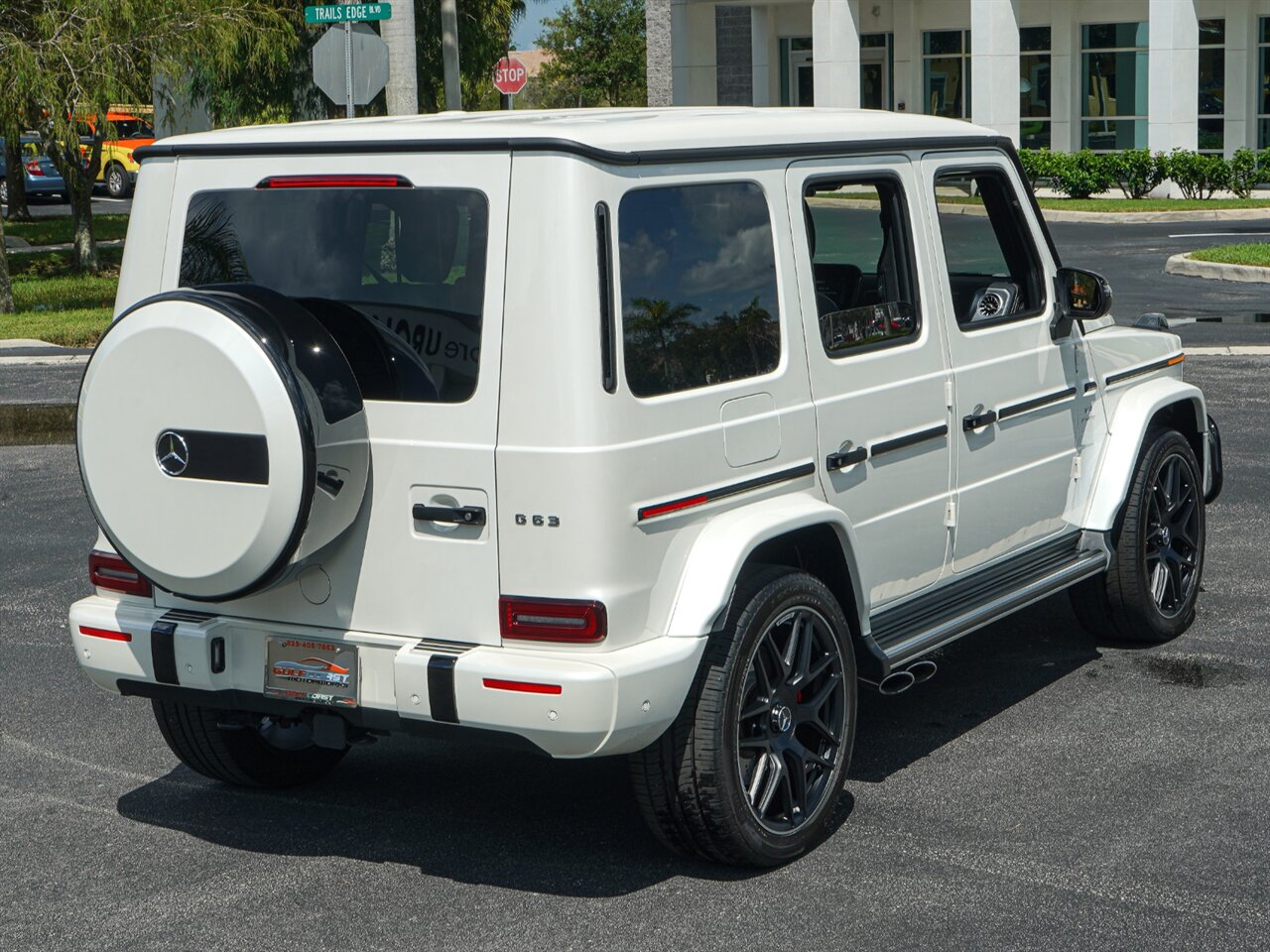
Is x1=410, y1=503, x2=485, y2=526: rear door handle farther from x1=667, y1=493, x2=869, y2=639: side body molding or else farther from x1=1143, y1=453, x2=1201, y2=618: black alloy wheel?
x1=1143, y1=453, x2=1201, y2=618: black alloy wheel

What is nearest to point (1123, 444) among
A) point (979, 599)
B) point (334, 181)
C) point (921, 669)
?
point (979, 599)

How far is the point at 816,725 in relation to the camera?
512 centimetres

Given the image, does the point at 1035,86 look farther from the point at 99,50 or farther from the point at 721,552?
the point at 721,552

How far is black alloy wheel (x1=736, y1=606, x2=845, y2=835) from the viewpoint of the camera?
4.89 metres

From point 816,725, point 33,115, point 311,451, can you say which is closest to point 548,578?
point 311,451

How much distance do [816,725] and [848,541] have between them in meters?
0.54

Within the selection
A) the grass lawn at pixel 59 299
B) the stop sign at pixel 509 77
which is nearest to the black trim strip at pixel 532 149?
the grass lawn at pixel 59 299

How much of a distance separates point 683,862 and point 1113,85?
1494 inches

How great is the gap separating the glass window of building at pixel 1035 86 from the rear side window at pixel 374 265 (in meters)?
37.8

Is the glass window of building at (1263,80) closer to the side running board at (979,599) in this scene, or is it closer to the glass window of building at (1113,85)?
the glass window of building at (1113,85)

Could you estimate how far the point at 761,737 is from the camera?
4934mm

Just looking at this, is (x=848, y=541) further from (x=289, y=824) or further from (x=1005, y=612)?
(x=289, y=824)

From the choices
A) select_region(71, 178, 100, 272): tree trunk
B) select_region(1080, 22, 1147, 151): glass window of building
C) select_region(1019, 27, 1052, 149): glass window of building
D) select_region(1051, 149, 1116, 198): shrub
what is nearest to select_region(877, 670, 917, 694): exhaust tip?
select_region(71, 178, 100, 272): tree trunk

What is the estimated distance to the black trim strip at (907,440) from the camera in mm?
5383
